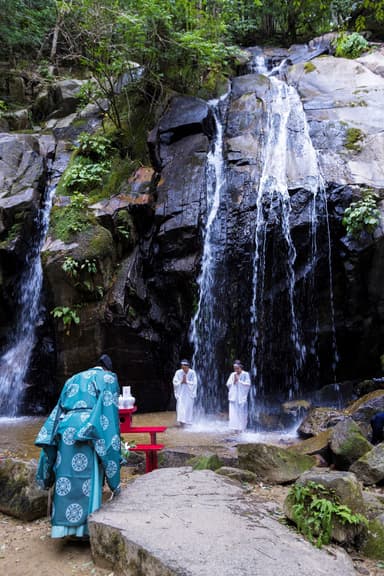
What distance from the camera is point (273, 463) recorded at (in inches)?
244

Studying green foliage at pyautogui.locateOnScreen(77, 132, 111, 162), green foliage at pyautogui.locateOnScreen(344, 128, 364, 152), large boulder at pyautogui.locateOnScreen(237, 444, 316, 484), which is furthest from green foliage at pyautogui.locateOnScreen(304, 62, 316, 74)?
large boulder at pyautogui.locateOnScreen(237, 444, 316, 484)

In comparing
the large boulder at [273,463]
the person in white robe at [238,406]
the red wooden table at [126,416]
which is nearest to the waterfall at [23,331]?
the person in white robe at [238,406]

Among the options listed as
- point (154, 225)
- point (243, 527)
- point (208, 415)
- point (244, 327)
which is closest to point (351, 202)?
point (244, 327)

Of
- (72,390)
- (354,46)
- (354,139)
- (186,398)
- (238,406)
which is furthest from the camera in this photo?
(354,46)

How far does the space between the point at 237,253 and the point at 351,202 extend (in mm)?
3378

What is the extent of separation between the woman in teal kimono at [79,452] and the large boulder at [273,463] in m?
2.73

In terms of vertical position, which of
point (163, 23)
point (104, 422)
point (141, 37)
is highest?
point (163, 23)

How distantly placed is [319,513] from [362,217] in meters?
9.25

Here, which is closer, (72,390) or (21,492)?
(72,390)

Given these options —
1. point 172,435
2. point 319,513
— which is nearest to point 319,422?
point 172,435

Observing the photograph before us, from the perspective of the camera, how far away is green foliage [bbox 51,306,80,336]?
11625mm

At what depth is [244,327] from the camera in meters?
12.4

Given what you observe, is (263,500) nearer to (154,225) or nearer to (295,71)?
(154,225)

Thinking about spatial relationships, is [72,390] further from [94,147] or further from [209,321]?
[94,147]
